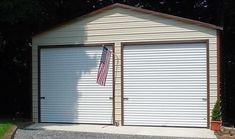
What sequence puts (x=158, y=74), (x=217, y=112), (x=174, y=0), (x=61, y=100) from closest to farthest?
(x=217, y=112), (x=158, y=74), (x=61, y=100), (x=174, y=0)

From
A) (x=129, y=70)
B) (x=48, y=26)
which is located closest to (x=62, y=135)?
(x=129, y=70)

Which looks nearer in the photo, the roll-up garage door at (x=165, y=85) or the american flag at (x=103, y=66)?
the roll-up garage door at (x=165, y=85)

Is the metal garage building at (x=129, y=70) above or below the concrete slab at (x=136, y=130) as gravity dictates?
above

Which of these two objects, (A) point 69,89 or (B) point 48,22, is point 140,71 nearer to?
(A) point 69,89

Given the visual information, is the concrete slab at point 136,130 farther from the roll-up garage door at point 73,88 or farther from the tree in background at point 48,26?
the tree in background at point 48,26

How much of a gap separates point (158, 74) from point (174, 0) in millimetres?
8423

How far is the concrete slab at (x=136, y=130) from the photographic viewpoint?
14539 millimetres

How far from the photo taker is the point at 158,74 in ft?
53.1

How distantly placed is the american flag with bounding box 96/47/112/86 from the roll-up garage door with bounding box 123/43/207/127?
571mm

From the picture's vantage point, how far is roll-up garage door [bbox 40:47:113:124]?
16797 millimetres

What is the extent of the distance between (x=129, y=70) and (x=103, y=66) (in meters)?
0.87

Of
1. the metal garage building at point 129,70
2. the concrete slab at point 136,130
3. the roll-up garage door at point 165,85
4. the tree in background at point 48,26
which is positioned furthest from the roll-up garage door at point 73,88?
the tree in background at point 48,26

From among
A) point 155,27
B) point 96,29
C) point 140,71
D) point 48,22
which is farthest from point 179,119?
point 48,22

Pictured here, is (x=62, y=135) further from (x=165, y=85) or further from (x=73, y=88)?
(x=165, y=85)
